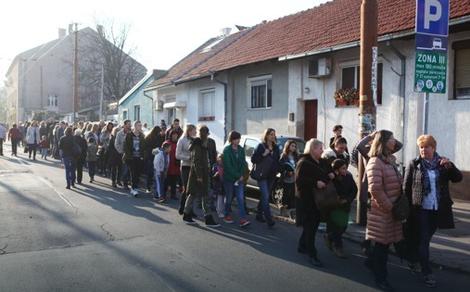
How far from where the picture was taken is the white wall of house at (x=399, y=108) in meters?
11.3

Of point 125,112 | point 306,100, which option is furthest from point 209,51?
point 306,100

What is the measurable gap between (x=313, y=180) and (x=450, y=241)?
274cm

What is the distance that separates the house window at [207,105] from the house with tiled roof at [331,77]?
28 centimetres

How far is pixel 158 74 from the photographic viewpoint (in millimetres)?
28969

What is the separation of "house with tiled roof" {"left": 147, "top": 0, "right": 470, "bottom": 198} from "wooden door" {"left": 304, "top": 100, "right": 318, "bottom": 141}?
0.10ft

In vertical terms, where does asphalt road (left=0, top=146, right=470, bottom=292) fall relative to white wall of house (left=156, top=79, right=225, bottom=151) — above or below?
below

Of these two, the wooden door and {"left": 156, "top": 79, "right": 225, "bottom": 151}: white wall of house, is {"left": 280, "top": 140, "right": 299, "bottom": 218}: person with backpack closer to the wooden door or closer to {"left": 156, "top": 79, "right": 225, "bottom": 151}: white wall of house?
the wooden door

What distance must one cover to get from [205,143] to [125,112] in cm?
2540

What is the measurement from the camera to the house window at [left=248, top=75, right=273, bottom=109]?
1808 cm

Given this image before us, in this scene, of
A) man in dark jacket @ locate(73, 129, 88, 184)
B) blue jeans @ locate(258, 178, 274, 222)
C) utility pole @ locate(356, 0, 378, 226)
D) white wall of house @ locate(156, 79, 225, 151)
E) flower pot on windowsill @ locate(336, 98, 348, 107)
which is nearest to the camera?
utility pole @ locate(356, 0, 378, 226)

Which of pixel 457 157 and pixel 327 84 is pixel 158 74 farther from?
pixel 457 157

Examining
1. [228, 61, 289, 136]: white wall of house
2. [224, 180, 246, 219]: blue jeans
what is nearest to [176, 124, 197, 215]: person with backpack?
[224, 180, 246, 219]: blue jeans

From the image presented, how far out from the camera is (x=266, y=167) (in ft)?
28.9

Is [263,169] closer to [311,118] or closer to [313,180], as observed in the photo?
[313,180]
